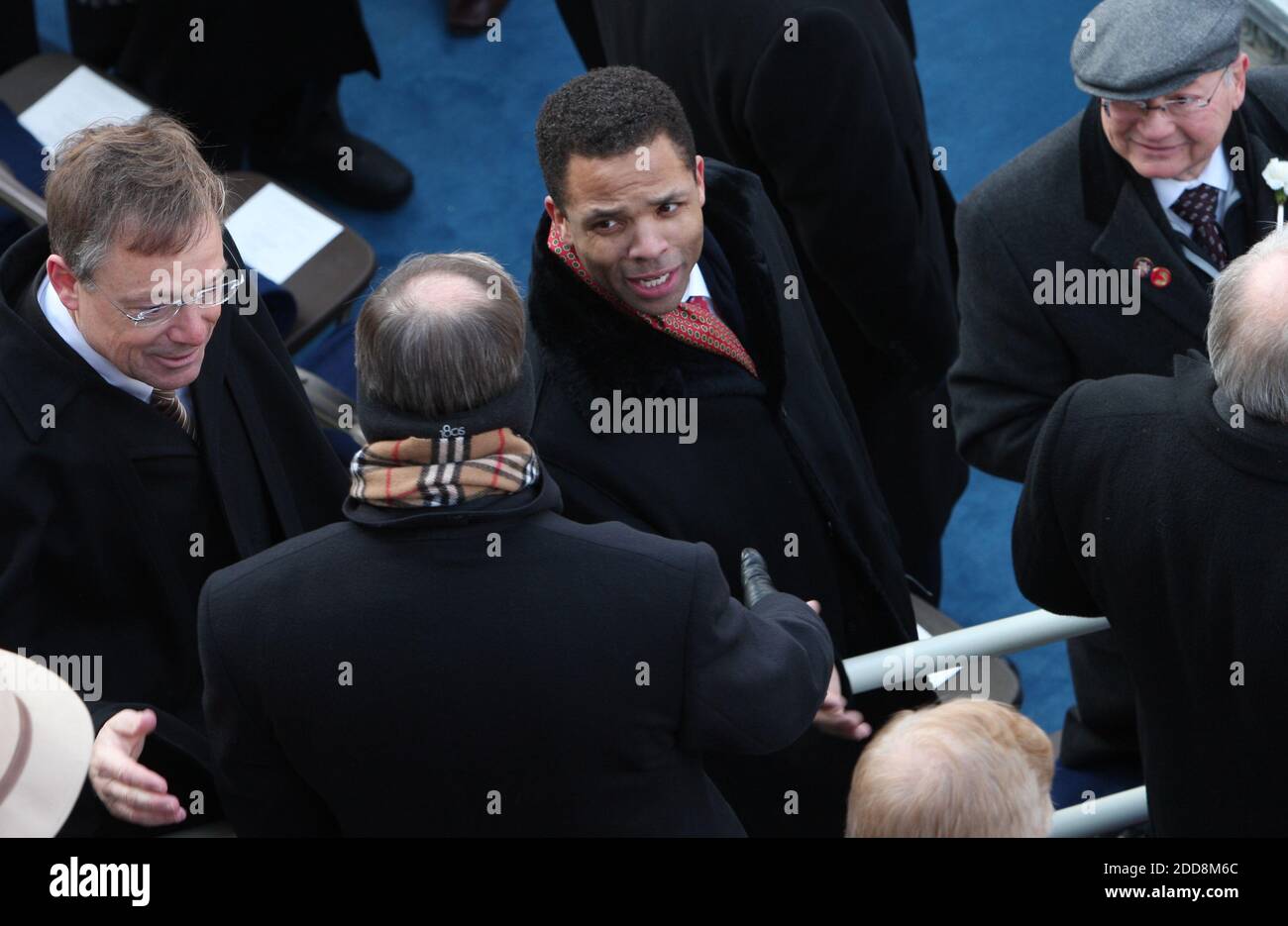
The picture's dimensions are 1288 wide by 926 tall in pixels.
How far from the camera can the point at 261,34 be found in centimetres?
488

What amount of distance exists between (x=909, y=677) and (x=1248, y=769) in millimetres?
473

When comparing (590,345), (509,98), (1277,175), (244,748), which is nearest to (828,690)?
(590,345)

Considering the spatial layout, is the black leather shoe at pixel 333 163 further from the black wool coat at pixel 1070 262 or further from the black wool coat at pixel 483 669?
the black wool coat at pixel 483 669

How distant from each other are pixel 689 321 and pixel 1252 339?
0.94 m

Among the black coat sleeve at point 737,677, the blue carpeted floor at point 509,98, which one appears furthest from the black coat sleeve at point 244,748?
the blue carpeted floor at point 509,98

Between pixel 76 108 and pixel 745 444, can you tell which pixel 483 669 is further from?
pixel 76 108

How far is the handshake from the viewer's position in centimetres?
234

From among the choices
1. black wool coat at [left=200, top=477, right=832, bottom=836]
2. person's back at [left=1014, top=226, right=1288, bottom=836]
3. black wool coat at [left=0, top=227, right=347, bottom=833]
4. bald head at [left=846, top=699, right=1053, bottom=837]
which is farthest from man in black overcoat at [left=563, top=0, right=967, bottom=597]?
bald head at [left=846, top=699, right=1053, bottom=837]

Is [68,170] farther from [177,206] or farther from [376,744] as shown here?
[376,744]

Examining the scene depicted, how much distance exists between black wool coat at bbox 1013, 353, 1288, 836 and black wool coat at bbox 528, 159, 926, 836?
50cm

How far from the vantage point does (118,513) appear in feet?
8.14

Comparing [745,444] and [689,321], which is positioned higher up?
[689,321]

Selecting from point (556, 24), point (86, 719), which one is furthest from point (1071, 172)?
point (556, 24)

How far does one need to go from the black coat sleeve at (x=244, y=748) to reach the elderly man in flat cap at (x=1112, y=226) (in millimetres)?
Answer: 1431
